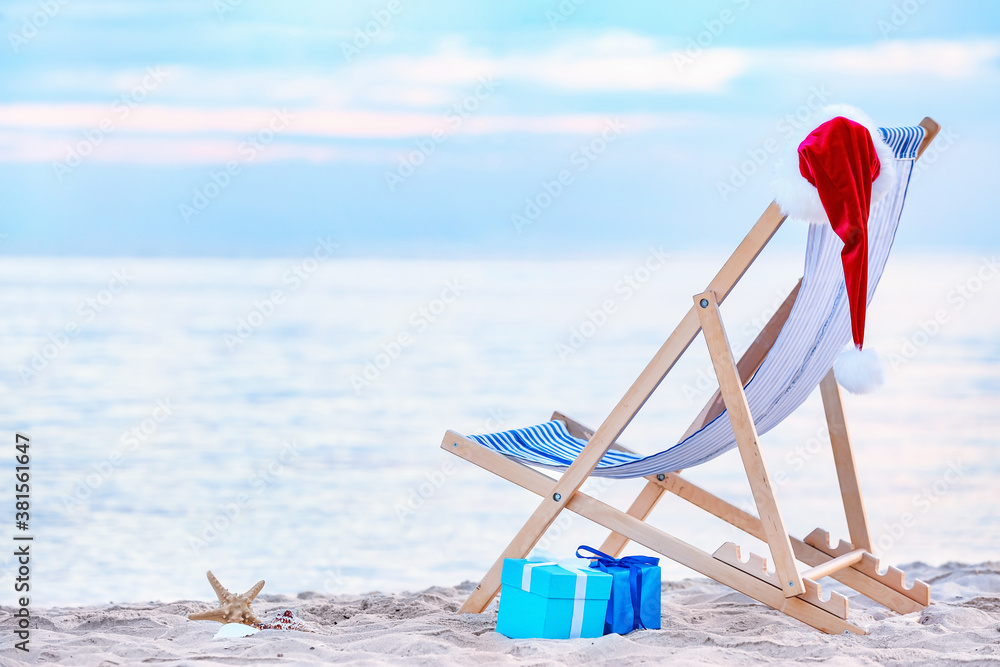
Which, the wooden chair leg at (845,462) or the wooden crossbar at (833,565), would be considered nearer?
the wooden crossbar at (833,565)

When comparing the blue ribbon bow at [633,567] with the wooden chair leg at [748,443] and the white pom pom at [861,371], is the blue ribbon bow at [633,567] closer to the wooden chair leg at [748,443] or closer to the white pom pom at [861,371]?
the wooden chair leg at [748,443]

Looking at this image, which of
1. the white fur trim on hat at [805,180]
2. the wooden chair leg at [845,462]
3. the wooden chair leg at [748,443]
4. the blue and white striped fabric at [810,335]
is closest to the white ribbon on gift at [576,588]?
the blue and white striped fabric at [810,335]

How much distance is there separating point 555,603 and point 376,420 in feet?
11.8

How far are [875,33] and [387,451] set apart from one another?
35.1 ft

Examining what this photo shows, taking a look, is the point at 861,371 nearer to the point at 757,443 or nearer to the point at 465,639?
the point at 757,443

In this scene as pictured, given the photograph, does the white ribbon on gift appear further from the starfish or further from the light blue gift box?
the starfish

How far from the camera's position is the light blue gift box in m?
2.30

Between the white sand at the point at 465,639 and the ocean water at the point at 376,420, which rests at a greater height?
the ocean water at the point at 376,420

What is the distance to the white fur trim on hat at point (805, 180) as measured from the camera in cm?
220

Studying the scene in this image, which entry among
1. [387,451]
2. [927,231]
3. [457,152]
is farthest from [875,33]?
[387,451]

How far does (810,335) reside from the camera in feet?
7.92

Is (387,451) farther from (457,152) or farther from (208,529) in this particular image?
(457,152)

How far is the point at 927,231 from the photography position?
46.4 feet

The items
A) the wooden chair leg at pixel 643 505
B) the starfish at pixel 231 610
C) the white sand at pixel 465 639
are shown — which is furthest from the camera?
the wooden chair leg at pixel 643 505
